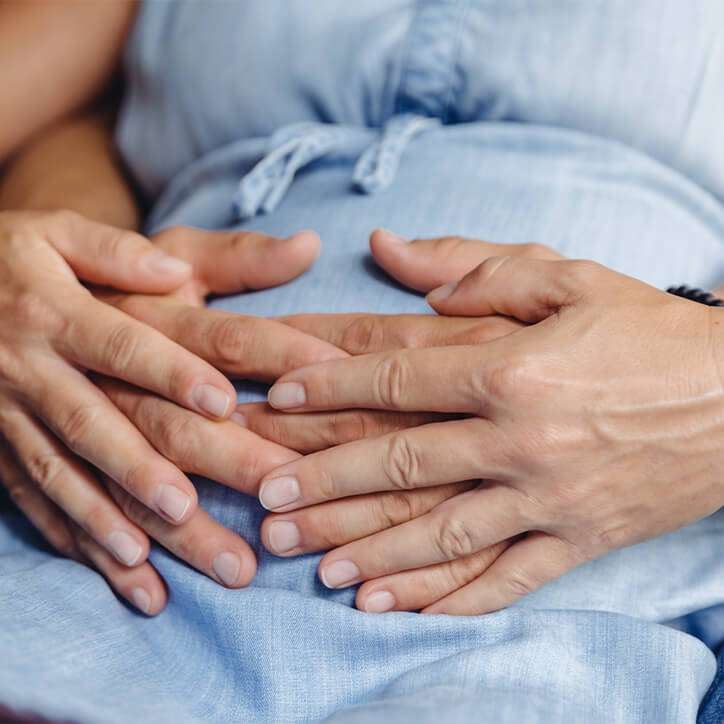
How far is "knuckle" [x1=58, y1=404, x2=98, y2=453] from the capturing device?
0.67 m

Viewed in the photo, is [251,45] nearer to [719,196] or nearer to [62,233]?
[62,233]

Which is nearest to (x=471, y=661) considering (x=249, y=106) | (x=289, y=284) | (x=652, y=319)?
(x=652, y=319)

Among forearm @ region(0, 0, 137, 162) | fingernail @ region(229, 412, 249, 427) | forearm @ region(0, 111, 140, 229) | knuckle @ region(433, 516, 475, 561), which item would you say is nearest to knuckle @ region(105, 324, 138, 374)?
fingernail @ region(229, 412, 249, 427)

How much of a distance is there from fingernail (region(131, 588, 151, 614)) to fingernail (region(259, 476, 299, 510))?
147mm

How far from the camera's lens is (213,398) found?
63 centimetres

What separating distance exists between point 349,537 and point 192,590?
143 mm

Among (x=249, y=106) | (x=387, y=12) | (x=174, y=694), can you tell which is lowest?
(x=174, y=694)

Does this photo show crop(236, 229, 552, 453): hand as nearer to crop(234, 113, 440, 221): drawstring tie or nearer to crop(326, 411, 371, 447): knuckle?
crop(326, 411, 371, 447): knuckle

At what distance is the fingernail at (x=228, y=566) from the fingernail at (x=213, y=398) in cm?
12

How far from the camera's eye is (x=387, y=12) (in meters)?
0.86

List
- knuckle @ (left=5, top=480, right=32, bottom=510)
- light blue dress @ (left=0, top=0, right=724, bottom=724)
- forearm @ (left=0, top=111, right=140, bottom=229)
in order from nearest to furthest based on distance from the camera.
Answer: light blue dress @ (left=0, top=0, right=724, bottom=724) < knuckle @ (left=5, top=480, right=32, bottom=510) < forearm @ (left=0, top=111, right=140, bottom=229)

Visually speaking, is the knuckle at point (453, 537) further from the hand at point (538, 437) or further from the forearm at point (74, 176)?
the forearm at point (74, 176)

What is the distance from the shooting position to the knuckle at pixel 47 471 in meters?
0.71

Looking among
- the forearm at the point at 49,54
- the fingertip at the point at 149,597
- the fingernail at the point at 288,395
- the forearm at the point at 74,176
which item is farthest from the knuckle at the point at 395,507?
the forearm at the point at 49,54
